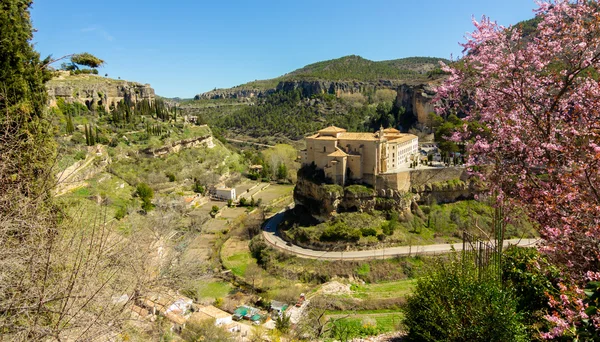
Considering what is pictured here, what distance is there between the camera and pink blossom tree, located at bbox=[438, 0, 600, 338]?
4074 millimetres

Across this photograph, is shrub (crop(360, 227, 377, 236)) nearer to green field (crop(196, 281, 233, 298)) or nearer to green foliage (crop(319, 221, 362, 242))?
green foliage (crop(319, 221, 362, 242))

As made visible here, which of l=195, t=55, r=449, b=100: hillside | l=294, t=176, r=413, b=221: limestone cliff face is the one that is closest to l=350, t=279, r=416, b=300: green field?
l=294, t=176, r=413, b=221: limestone cliff face

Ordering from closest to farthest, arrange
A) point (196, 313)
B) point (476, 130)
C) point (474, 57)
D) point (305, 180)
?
point (474, 57) → point (476, 130) → point (196, 313) → point (305, 180)

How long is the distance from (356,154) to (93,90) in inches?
1481

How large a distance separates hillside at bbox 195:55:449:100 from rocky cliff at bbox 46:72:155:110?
44.9 metres

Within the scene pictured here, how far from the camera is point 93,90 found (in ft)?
149

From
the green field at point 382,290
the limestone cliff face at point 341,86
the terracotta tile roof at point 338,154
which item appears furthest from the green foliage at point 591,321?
the limestone cliff face at point 341,86

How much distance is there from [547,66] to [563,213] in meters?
2.28

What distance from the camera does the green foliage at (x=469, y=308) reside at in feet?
18.1

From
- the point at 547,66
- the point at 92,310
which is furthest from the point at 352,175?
the point at 92,310

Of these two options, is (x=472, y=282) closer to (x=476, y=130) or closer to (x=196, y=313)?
(x=476, y=130)

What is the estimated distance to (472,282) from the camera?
21.4ft

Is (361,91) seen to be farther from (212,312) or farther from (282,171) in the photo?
(212,312)

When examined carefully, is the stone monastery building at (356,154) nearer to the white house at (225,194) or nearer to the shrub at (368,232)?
the shrub at (368,232)
